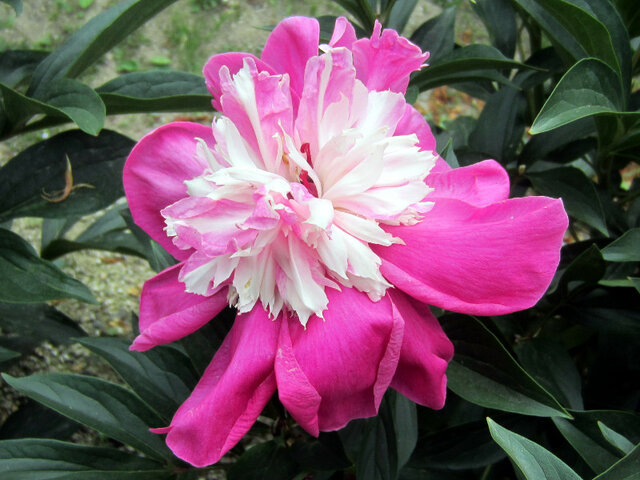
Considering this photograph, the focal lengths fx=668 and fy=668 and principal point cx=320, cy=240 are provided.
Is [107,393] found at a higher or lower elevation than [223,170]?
lower

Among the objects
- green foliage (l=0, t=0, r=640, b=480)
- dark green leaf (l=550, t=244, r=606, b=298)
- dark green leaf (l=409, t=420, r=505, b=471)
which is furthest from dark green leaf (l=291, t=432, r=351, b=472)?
dark green leaf (l=550, t=244, r=606, b=298)

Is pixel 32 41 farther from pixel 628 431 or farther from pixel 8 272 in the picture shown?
pixel 628 431

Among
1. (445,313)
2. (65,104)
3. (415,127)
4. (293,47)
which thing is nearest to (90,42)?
(65,104)

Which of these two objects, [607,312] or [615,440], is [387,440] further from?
[607,312]

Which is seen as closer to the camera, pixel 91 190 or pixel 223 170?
pixel 223 170

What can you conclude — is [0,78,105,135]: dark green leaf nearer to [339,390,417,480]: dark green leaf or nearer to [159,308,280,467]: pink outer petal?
[159,308,280,467]: pink outer petal

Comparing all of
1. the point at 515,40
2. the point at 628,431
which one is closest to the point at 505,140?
the point at 515,40
